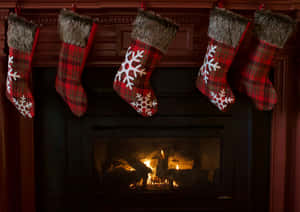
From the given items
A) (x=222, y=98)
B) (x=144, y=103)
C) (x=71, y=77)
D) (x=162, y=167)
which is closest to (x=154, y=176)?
(x=162, y=167)

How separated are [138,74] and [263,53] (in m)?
0.58

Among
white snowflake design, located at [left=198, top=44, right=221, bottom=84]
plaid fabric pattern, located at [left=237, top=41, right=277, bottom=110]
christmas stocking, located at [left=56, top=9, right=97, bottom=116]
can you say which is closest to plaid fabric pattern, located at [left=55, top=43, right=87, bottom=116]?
christmas stocking, located at [left=56, top=9, right=97, bottom=116]

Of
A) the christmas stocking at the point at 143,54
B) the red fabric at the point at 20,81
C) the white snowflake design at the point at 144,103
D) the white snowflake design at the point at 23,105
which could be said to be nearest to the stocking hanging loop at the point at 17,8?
the red fabric at the point at 20,81

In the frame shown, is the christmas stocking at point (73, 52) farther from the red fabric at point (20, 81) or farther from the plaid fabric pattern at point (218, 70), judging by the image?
the plaid fabric pattern at point (218, 70)

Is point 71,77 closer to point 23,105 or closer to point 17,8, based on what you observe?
point 23,105

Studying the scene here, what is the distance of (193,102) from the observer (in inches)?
65.3

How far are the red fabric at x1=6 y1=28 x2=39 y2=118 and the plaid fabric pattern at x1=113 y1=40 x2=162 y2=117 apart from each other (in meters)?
0.42

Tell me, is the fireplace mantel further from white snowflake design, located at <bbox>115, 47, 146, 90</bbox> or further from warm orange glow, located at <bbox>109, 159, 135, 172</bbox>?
warm orange glow, located at <bbox>109, 159, 135, 172</bbox>

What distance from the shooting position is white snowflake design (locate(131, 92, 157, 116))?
55.8 inches

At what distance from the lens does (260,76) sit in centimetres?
144

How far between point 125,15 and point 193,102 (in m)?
0.57

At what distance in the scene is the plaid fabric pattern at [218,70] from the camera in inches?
55.1

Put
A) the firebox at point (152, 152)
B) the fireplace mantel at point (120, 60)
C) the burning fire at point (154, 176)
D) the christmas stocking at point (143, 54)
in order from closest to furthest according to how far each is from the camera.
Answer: the christmas stocking at point (143, 54)
the fireplace mantel at point (120, 60)
the firebox at point (152, 152)
the burning fire at point (154, 176)

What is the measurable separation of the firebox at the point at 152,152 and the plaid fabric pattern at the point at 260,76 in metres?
0.21
